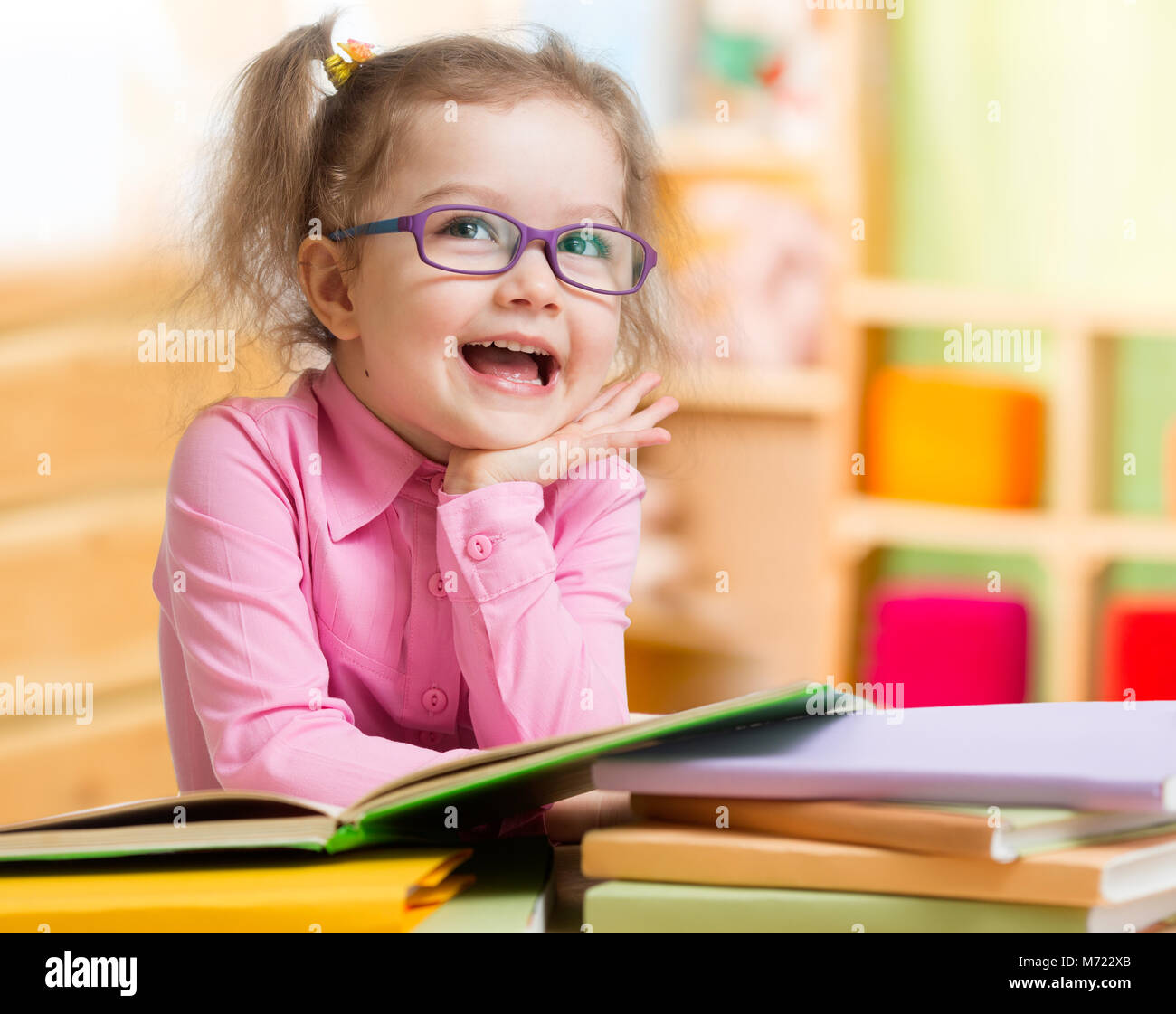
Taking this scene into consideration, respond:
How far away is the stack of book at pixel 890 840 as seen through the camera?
0.41 meters

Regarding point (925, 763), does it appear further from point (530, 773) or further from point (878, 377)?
point (878, 377)

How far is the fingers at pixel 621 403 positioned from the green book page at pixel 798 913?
0.43 metres

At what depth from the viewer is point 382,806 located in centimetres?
45

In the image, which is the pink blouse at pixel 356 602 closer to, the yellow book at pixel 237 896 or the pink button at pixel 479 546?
the pink button at pixel 479 546

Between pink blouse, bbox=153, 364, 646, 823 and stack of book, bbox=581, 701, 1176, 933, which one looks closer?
stack of book, bbox=581, 701, 1176, 933

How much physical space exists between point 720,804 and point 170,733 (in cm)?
54

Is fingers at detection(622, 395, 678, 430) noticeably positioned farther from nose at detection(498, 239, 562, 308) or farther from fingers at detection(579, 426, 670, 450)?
nose at detection(498, 239, 562, 308)

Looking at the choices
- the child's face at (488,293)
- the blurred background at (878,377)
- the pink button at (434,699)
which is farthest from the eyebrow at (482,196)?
the blurred background at (878,377)

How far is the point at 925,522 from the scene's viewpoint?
2.36m

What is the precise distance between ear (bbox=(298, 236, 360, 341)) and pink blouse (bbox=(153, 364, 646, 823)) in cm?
5

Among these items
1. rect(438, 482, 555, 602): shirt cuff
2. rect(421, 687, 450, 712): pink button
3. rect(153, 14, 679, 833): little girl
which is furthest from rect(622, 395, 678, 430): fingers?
rect(421, 687, 450, 712): pink button

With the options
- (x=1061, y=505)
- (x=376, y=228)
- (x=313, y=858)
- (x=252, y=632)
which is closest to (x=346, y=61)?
(x=376, y=228)

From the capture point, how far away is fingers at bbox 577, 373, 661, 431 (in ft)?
2.72

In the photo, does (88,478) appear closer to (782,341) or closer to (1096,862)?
(782,341)
